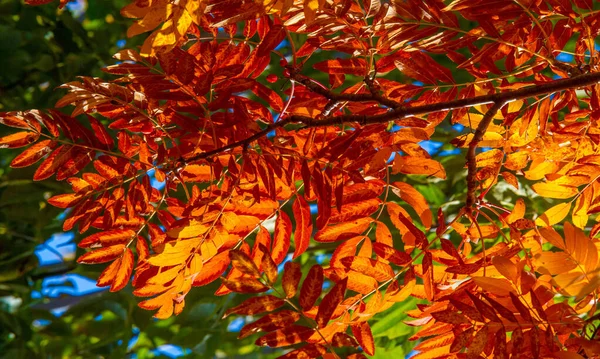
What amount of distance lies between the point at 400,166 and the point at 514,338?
0.19m

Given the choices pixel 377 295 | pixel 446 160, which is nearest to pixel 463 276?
pixel 377 295

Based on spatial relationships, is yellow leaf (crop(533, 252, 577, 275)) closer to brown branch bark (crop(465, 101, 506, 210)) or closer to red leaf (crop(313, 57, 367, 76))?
brown branch bark (crop(465, 101, 506, 210))

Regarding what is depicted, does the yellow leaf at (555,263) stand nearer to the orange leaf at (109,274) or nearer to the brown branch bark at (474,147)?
the brown branch bark at (474,147)

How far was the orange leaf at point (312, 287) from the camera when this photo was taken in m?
0.50

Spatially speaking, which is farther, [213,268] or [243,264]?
[213,268]

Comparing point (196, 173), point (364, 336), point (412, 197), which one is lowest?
point (364, 336)

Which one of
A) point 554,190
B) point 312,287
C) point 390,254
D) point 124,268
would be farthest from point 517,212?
point 124,268

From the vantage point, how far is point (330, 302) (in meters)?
0.51

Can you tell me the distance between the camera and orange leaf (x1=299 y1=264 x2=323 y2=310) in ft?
1.65

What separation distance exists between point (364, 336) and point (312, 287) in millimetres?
118

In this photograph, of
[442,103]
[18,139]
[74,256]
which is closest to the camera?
[442,103]

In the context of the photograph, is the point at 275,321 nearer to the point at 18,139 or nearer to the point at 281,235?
the point at 281,235

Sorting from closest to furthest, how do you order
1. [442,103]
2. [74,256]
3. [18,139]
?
[442,103] → [18,139] → [74,256]

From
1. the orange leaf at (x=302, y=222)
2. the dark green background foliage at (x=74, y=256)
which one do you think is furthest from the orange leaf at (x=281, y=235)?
the dark green background foliage at (x=74, y=256)
